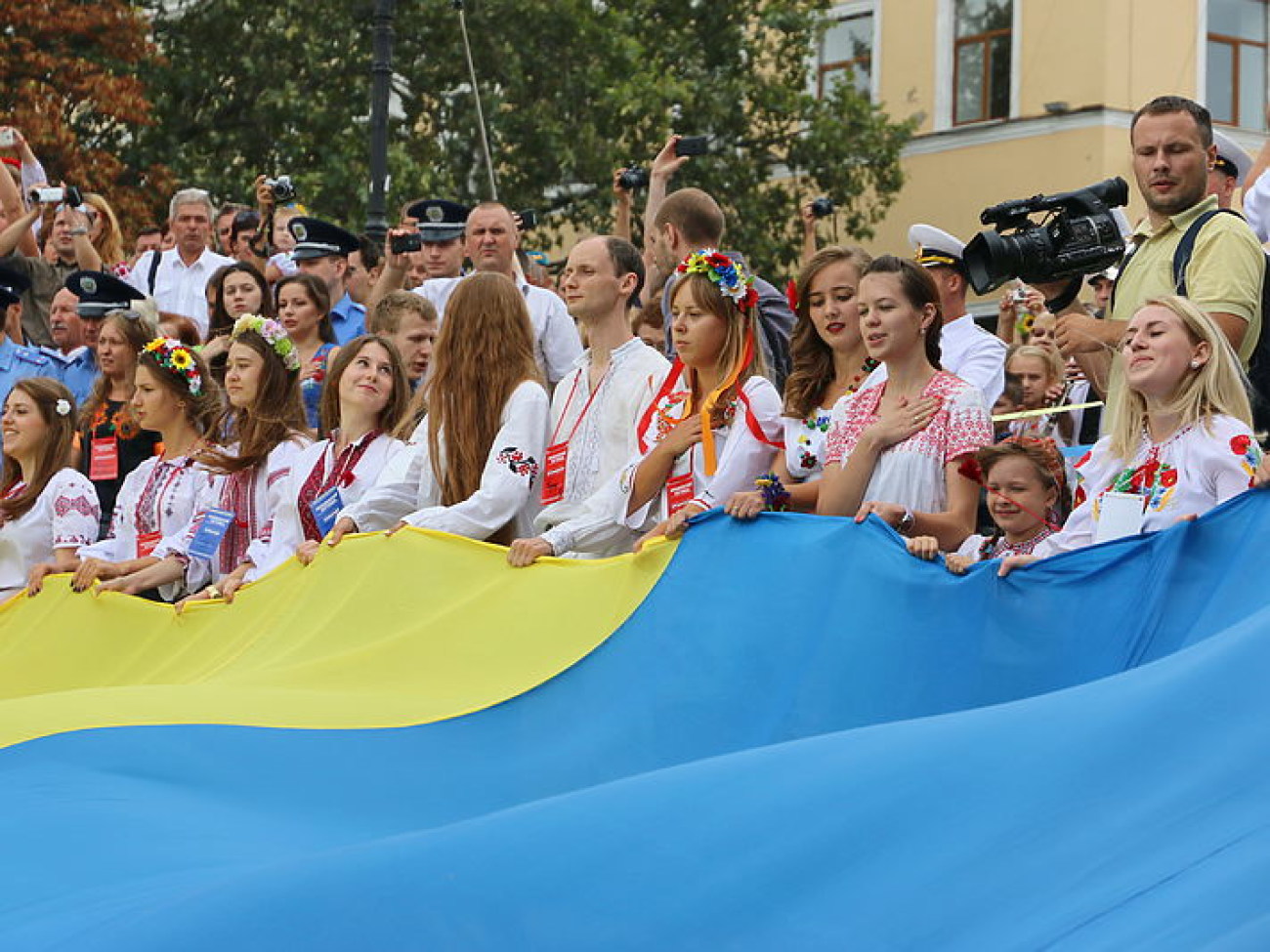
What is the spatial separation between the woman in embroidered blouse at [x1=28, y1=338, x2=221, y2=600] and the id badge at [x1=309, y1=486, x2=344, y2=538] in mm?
952

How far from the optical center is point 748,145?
2292 cm

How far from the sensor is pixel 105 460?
10438mm

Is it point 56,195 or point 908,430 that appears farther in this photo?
point 56,195

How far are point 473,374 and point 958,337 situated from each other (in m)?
1.85

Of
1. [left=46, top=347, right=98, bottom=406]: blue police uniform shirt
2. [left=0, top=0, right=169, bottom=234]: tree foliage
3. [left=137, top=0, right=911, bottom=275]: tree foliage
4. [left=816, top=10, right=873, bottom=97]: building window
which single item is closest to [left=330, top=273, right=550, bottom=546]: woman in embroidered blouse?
[left=46, top=347, right=98, bottom=406]: blue police uniform shirt

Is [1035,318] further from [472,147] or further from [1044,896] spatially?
[472,147]

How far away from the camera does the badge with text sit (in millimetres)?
8742

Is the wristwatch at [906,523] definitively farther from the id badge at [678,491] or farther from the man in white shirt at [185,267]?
the man in white shirt at [185,267]

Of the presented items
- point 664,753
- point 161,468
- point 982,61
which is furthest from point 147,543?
point 982,61

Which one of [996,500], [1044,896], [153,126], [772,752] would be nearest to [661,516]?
[996,500]

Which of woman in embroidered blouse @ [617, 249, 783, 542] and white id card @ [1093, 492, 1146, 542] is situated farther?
woman in embroidered blouse @ [617, 249, 783, 542]

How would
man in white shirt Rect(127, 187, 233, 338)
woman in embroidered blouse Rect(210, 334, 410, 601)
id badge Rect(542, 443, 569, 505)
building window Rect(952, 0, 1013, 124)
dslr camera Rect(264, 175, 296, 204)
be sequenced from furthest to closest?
1. building window Rect(952, 0, 1013, 124)
2. man in white shirt Rect(127, 187, 233, 338)
3. dslr camera Rect(264, 175, 296, 204)
4. woman in embroidered blouse Rect(210, 334, 410, 601)
5. id badge Rect(542, 443, 569, 505)

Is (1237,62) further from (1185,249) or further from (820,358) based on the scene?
(1185,249)

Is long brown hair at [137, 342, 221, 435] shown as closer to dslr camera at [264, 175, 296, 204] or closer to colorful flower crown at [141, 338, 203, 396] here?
colorful flower crown at [141, 338, 203, 396]
